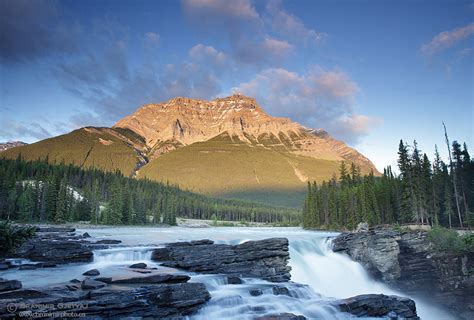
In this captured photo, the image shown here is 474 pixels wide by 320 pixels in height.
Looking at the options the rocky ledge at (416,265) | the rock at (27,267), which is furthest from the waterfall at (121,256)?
the rocky ledge at (416,265)

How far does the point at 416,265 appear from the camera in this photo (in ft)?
127

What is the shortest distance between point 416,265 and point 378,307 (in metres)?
23.7

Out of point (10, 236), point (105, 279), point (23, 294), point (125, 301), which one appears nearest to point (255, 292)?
point (125, 301)

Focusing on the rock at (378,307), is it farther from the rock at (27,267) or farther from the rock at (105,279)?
the rock at (27,267)

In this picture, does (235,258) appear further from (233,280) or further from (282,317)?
(282,317)

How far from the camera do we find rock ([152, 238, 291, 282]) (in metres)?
26.6

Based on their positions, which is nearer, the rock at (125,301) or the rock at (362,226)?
the rock at (125,301)

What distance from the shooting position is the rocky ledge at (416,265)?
34.1m

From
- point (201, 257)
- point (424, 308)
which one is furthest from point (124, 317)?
point (424, 308)

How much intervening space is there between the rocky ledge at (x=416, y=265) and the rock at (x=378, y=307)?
18929 mm

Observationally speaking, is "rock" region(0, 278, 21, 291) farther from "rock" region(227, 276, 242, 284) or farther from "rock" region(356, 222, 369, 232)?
"rock" region(356, 222, 369, 232)

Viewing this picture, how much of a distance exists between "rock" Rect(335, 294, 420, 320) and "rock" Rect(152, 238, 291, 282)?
27.2ft

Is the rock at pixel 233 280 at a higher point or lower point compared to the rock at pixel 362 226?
lower

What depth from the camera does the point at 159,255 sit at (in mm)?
28656
